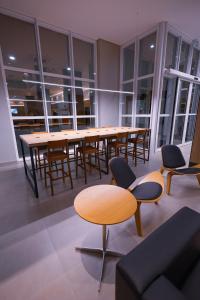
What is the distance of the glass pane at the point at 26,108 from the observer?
13.7 feet

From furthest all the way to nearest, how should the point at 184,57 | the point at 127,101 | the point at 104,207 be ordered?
the point at 127,101 → the point at 184,57 → the point at 104,207

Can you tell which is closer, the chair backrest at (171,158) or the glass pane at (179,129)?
the chair backrest at (171,158)

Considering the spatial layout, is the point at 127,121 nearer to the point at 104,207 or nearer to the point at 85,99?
the point at 85,99

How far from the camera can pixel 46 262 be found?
1498mm

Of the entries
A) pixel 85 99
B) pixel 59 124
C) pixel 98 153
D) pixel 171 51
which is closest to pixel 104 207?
pixel 98 153

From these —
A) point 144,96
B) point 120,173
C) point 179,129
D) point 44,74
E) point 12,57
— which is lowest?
point 120,173

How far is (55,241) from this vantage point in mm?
1741

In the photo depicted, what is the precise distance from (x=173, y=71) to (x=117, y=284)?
5459 millimetres

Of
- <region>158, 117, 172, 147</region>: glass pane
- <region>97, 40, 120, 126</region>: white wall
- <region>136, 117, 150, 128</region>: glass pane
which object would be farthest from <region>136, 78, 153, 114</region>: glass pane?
<region>97, 40, 120, 126</region>: white wall

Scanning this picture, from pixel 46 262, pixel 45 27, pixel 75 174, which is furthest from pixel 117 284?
pixel 45 27

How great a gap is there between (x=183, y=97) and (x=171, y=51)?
167 cm

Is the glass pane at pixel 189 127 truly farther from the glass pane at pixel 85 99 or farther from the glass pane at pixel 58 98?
the glass pane at pixel 58 98

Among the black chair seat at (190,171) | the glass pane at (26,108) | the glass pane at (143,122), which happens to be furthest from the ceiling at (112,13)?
the black chair seat at (190,171)

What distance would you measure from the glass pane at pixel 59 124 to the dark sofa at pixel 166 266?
4562 mm
